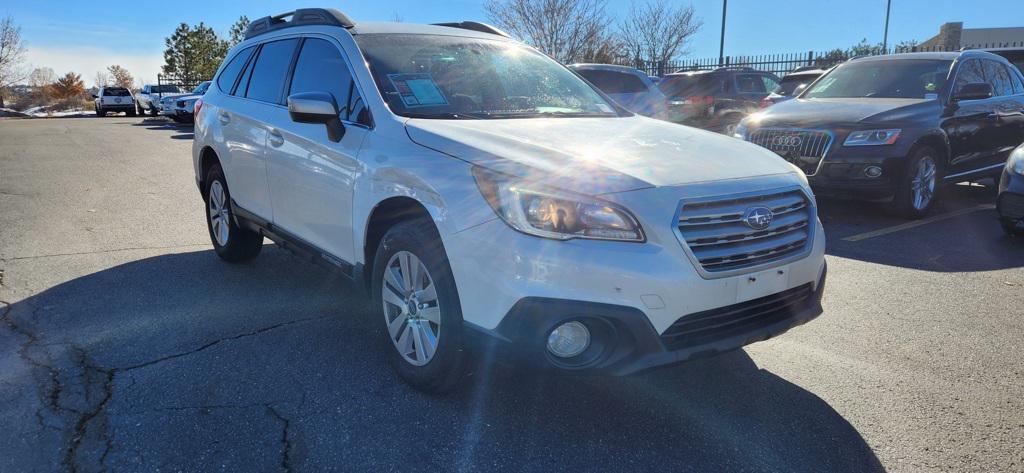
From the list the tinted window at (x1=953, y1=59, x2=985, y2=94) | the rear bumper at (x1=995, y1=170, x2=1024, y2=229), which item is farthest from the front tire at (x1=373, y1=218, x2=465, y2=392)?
the tinted window at (x1=953, y1=59, x2=985, y2=94)

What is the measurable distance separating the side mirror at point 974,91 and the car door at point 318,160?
670cm

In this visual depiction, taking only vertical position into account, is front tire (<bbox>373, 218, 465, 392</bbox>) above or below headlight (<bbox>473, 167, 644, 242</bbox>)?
below

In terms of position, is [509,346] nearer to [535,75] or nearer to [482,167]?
[482,167]

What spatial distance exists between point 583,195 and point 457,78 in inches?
59.5

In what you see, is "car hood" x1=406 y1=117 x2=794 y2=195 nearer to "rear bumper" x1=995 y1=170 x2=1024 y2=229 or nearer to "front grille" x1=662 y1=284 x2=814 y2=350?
"front grille" x1=662 y1=284 x2=814 y2=350

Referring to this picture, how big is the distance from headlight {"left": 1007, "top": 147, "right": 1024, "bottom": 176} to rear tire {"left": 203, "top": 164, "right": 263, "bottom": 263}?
6215 mm

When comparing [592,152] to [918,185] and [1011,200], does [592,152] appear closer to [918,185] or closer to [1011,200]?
[1011,200]

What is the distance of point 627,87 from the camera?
12.0 m

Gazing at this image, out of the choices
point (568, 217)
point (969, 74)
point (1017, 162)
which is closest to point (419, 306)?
point (568, 217)

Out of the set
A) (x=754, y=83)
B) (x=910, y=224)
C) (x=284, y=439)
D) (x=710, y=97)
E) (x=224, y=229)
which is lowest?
(x=284, y=439)

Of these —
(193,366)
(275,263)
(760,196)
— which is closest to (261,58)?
(275,263)

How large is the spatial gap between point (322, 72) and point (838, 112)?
215 inches

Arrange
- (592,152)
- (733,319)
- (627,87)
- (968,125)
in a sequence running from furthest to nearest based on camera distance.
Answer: (627,87) < (968,125) < (592,152) < (733,319)

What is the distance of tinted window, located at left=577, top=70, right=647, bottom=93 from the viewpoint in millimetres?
11969
